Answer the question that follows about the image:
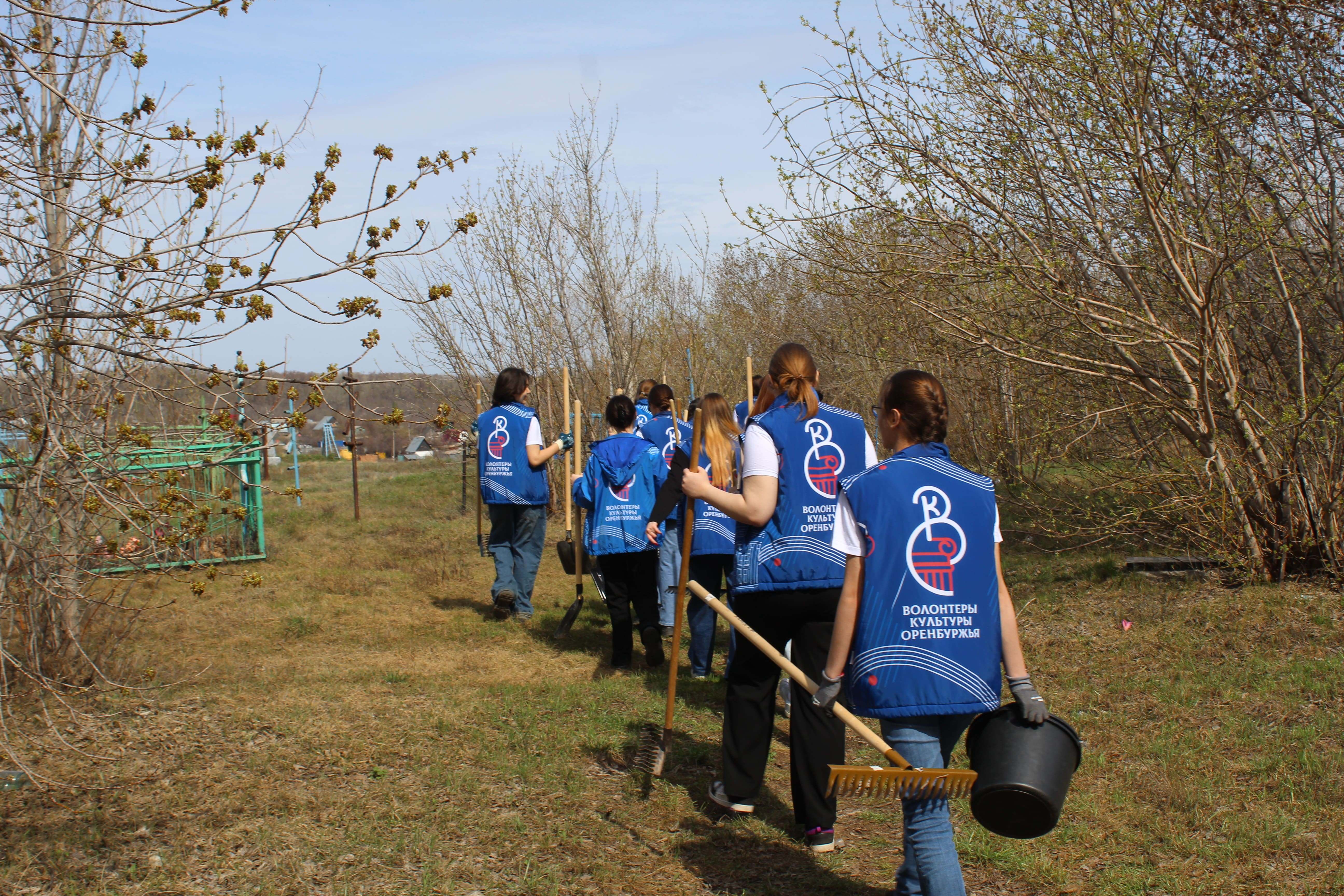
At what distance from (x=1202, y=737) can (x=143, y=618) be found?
665cm

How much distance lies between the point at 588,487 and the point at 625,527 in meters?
0.43

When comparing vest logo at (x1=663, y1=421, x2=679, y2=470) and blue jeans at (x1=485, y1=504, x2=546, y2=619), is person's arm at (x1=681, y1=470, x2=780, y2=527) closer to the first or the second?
vest logo at (x1=663, y1=421, x2=679, y2=470)

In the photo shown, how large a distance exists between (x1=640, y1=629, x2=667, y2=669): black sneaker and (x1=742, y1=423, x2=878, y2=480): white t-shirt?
3.04 metres

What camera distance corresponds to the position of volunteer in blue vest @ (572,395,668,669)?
6840 mm

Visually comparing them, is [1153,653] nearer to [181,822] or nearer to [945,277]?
[945,277]

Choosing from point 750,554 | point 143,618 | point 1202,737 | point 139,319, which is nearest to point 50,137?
point 139,319

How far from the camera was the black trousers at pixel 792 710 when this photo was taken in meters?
4.05

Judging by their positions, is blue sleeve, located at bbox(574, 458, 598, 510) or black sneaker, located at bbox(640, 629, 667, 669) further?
blue sleeve, located at bbox(574, 458, 598, 510)

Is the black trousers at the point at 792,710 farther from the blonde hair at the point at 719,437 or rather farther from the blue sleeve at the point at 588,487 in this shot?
the blue sleeve at the point at 588,487

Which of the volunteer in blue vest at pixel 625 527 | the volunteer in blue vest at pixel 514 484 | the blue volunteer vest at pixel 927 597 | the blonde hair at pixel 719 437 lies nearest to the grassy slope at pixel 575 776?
the volunteer in blue vest at pixel 625 527

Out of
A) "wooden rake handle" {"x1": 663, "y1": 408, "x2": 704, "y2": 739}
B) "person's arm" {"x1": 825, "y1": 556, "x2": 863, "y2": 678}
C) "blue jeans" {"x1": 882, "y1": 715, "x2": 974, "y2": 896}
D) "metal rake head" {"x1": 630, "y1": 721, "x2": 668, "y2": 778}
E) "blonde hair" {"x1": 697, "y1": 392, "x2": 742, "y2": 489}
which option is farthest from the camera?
"blonde hair" {"x1": 697, "y1": 392, "x2": 742, "y2": 489}

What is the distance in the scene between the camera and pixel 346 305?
3.27m

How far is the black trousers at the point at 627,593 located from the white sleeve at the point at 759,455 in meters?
2.90

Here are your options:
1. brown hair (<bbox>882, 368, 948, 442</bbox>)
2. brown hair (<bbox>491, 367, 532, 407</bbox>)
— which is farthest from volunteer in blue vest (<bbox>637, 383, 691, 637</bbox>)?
brown hair (<bbox>882, 368, 948, 442</bbox>)
